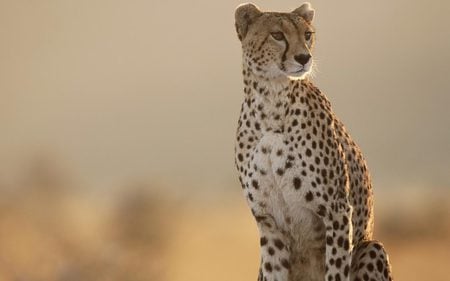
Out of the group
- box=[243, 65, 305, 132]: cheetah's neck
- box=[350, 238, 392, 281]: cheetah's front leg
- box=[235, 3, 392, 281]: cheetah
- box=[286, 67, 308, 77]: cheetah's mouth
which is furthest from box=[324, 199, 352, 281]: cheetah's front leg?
box=[286, 67, 308, 77]: cheetah's mouth

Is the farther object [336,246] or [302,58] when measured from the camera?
[336,246]

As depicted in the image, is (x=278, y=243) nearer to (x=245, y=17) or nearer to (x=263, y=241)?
(x=263, y=241)

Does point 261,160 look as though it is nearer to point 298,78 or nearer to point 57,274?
point 298,78

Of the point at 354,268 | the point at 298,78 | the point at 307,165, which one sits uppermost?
the point at 298,78

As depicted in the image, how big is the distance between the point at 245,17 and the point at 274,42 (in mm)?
258

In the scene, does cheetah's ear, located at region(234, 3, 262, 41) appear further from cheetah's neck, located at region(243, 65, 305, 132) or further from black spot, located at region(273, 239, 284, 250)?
black spot, located at region(273, 239, 284, 250)

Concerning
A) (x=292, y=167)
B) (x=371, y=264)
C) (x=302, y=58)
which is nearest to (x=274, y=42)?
(x=302, y=58)

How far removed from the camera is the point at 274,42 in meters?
7.06

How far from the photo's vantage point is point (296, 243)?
290 inches

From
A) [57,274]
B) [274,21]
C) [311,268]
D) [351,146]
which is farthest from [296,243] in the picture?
[57,274]

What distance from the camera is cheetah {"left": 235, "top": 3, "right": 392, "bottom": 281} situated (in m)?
7.19

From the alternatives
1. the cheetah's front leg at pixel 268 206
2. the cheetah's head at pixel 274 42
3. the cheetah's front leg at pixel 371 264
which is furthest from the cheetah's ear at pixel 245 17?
the cheetah's front leg at pixel 371 264

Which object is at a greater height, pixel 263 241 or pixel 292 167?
pixel 292 167

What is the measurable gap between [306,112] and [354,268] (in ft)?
2.84
